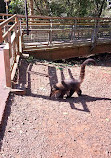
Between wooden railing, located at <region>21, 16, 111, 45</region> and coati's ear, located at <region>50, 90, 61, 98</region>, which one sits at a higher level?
wooden railing, located at <region>21, 16, 111, 45</region>

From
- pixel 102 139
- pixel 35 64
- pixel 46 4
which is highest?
pixel 46 4

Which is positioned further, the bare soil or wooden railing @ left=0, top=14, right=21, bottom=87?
wooden railing @ left=0, top=14, right=21, bottom=87

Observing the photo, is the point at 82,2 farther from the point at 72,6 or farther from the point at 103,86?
the point at 103,86

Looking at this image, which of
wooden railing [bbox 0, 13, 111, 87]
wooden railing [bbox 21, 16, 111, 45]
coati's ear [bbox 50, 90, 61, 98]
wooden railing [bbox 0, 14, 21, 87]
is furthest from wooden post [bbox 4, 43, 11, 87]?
wooden railing [bbox 21, 16, 111, 45]

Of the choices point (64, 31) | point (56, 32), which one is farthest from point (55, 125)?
point (64, 31)

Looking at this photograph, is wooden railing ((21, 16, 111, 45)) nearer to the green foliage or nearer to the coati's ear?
the green foliage

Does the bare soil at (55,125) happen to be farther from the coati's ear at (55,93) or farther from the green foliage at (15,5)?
the green foliage at (15,5)

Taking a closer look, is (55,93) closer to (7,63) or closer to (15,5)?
(7,63)

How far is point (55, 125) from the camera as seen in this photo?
3146 millimetres

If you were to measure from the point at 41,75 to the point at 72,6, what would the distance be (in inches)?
469

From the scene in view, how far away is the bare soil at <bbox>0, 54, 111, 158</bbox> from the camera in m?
2.57

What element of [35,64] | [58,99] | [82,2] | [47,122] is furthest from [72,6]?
[47,122]

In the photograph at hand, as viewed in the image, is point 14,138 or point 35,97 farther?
point 35,97

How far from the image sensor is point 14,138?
2.70 m
